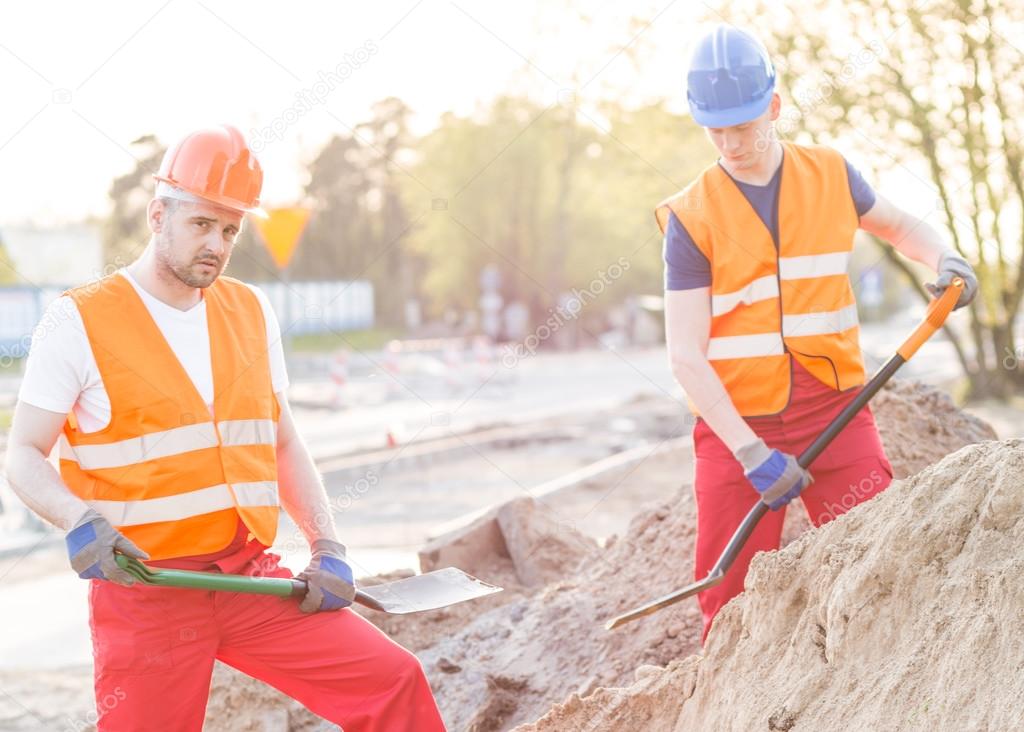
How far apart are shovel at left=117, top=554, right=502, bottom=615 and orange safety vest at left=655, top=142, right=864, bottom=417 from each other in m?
1.05

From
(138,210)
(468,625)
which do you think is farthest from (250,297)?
(138,210)

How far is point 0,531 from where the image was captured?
402 inches

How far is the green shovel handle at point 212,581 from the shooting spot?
10.3ft

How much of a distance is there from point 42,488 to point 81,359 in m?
0.33

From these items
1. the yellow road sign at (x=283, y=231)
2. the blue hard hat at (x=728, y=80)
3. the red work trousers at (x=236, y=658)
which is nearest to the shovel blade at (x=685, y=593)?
the red work trousers at (x=236, y=658)

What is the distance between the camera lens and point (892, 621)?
289 cm

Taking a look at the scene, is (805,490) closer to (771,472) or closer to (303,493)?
(771,472)

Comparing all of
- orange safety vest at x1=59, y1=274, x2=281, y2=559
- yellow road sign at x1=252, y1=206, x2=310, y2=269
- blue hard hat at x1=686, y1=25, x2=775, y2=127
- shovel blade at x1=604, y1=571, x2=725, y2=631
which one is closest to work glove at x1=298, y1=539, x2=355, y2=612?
orange safety vest at x1=59, y1=274, x2=281, y2=559

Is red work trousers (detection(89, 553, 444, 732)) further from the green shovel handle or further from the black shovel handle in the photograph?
the black shovel handle

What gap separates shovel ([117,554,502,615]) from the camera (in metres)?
3.15

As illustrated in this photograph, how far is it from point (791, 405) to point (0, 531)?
7.85 metres

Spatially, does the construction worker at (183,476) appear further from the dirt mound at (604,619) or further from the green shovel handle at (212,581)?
the dirt mound at (604,619)

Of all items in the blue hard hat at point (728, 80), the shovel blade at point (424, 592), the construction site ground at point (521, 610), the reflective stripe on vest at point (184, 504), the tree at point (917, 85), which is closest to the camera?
the reflective stripe on vest at point (184, 504)

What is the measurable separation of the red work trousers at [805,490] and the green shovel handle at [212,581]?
55.2 inches
